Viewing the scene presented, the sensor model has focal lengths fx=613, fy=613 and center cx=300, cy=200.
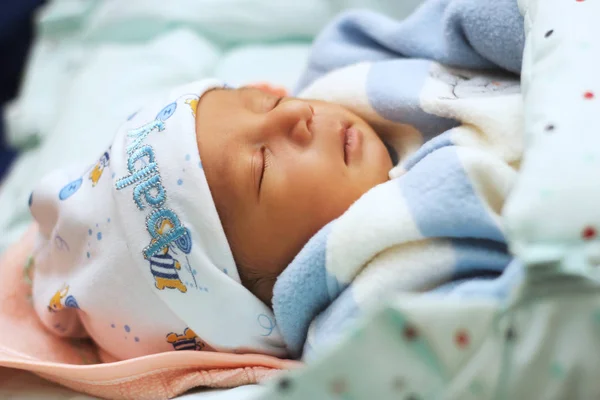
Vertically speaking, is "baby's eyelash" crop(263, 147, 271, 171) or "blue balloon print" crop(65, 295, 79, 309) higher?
"baby's eyelash" crop(263, 147, 271, 171)

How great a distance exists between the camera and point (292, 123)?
847 mm

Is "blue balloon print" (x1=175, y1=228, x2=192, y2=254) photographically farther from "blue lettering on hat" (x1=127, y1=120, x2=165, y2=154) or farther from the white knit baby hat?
"blue lettering on hat" (x1=127, y1=120, x2=165, y2=154)

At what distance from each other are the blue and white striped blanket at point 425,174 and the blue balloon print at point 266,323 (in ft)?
0.08

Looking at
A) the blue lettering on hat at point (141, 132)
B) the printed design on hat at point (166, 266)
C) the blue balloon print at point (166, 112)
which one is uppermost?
the blue balloon print at point (166, 112)

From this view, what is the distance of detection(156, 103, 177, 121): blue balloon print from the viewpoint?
87 cm

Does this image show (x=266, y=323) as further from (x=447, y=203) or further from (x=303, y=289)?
(x=447, y=203)

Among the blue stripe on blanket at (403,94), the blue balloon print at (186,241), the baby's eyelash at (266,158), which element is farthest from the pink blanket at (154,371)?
the blue stripe on blanket at (403,94)

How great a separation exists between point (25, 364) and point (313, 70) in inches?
26.5

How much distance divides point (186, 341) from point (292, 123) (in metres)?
0.34

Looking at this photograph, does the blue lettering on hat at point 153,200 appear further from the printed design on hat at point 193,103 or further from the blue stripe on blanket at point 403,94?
the blue stripe on blanket at point 403,94

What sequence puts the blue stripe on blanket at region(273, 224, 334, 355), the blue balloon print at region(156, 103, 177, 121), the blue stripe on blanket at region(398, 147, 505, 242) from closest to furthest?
the blue stripe on blanket at region(398, 147, 505, 242) < the blue stripe on blanket at region(273, 224, 334, 355) < the blue balloon print at region(156, 103, 177, 121)

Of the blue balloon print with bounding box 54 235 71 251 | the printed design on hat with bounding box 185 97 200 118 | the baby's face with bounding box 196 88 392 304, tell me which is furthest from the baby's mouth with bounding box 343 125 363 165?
the blue balloon print with bounding box 54 235 71 251

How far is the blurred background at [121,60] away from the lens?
127 centimetres

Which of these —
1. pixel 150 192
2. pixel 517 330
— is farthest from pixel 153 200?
pixel 517 330
